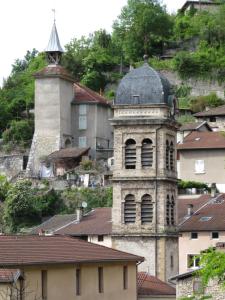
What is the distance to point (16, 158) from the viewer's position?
113 metres

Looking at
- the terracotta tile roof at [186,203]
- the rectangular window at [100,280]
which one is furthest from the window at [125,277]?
the terracotta tile roof at [186,203]

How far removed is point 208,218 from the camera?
82.1 meters

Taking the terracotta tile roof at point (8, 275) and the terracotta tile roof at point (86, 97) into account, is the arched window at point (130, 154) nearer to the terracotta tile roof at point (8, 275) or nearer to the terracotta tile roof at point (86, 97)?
the terracotta tile roof at point (8, 275)

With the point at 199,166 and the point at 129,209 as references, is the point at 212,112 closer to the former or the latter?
the point at 199,166

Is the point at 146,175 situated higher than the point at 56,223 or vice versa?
the point at 146,175

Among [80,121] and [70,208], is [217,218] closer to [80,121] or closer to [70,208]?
[70,208]

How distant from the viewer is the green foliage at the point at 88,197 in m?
97.6

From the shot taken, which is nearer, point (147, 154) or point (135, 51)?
point (147, 154)

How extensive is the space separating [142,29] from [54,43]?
17569 mm

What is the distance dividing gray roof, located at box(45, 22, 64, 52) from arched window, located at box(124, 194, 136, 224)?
1889 inches

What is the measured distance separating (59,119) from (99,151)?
13.4 ft

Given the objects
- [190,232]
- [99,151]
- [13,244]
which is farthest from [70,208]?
[13,244]

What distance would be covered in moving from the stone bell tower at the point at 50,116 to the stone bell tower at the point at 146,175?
3881cm

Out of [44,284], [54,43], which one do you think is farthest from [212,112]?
[44,284]
